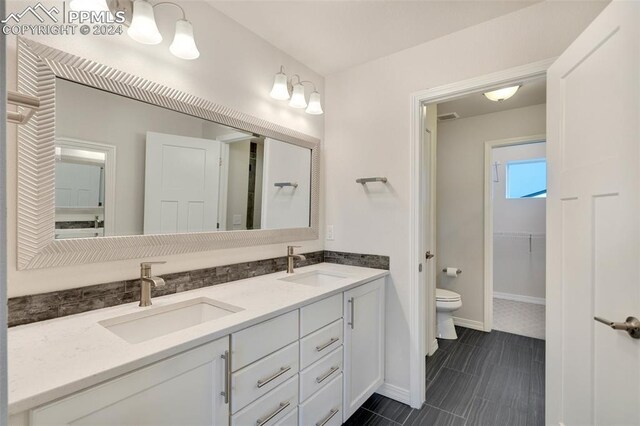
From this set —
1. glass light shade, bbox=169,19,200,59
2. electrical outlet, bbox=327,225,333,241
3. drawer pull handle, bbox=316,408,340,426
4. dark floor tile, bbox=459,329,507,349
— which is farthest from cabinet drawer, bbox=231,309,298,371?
dark floor tile, bbox=459,329,507,349

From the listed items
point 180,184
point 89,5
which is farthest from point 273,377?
point 89,5

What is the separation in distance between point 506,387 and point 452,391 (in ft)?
1.38

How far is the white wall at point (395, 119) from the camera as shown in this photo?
5.36ft

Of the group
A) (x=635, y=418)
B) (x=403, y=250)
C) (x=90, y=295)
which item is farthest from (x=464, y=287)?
(x=90, y=295)

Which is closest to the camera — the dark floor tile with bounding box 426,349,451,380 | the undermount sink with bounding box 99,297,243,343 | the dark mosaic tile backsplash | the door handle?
the door handle

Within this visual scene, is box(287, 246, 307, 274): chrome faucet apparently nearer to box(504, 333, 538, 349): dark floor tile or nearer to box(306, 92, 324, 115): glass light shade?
box(306, 92, 324, 115): glass light shade

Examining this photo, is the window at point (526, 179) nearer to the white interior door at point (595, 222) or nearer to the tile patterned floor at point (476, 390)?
the tile patterned floor at point (476, 390)

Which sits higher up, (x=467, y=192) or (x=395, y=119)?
(x=395, y=119)

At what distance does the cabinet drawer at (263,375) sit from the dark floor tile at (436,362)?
1.54 m

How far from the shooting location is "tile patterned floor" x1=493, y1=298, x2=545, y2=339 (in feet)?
10.6

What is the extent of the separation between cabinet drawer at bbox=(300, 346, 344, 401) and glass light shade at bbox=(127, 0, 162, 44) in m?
1.66

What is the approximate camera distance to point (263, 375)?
1.20 metres

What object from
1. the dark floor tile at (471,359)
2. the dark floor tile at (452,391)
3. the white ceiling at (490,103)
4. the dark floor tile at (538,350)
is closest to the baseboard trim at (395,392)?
the dark floor tile at (452,391)

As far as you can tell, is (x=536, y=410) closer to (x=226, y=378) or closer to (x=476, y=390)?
(x=476, y=390)
